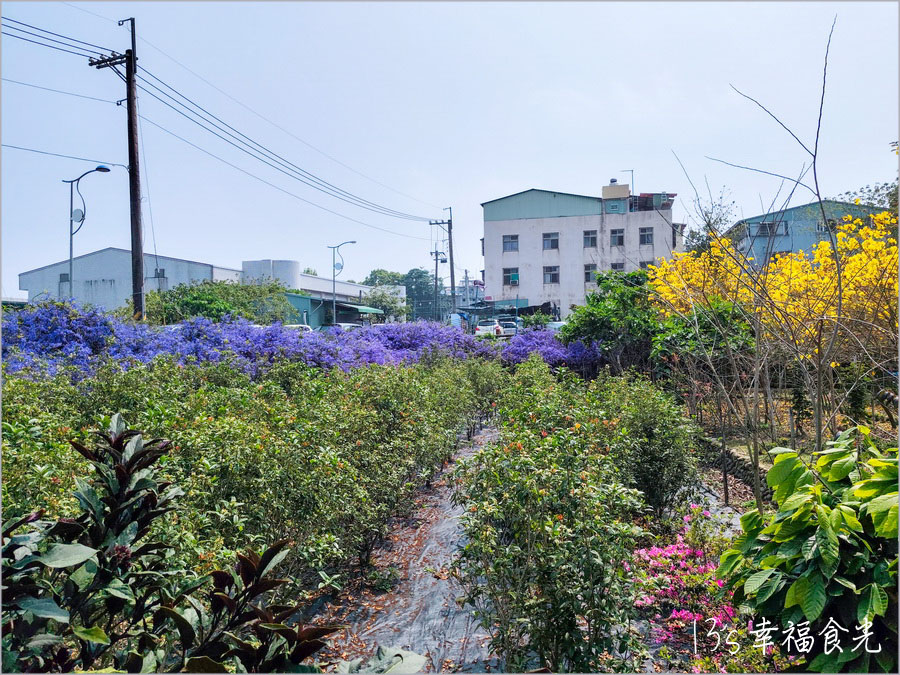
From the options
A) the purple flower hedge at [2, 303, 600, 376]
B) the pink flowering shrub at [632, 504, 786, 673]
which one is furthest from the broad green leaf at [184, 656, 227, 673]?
the purple flower hedge at [2, 303, 600, 376]

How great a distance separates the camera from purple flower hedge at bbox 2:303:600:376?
7480 millimetres

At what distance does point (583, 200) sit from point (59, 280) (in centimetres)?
3213

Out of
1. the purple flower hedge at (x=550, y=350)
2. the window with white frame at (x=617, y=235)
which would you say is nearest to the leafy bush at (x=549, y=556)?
the purple flower hedge at (x=550, y=350)

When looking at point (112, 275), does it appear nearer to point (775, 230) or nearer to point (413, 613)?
point (413, 613)

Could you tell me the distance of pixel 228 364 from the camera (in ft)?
26.2

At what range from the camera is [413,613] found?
3.74m

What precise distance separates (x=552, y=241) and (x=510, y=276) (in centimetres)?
332

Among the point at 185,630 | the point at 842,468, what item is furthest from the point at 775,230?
the point at 185,630

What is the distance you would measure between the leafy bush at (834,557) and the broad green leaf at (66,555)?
186 cm

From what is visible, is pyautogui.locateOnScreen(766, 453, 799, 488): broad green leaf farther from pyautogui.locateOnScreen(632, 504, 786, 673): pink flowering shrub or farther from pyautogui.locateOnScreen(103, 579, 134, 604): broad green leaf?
pyautogui.locateOnScreen(103, 579, 134, 604): broad green leaf

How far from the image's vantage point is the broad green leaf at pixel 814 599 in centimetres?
166

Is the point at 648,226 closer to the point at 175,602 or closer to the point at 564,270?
the point at 564,270

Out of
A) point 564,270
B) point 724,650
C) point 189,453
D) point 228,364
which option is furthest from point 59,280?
point 724,650

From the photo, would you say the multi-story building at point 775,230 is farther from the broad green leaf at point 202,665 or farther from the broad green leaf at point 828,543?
the broad green leaf at point 202,665
